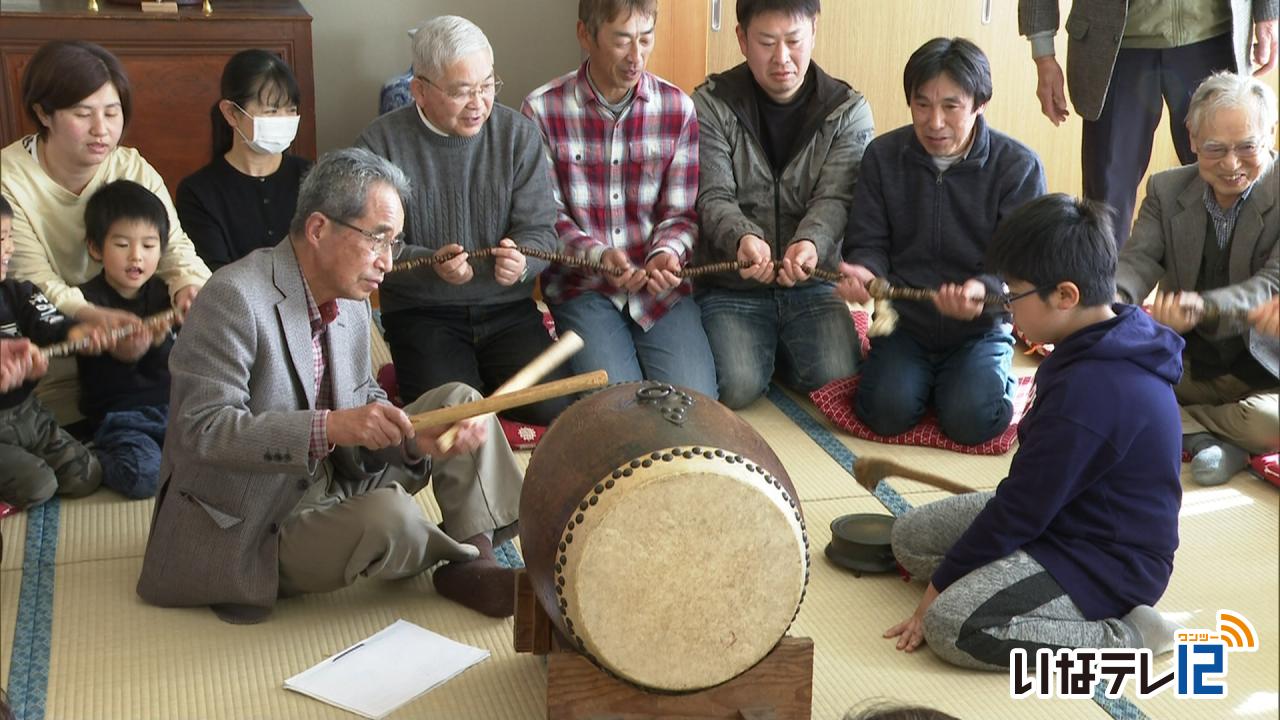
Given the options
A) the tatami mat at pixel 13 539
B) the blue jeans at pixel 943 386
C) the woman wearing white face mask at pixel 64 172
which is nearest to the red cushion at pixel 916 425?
the blue jeans at pixel 943 386

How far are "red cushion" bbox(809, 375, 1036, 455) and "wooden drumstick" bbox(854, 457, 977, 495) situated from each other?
24.5 inches

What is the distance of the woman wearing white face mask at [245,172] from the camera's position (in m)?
3.70

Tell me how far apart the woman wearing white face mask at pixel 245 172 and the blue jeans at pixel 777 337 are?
126cm

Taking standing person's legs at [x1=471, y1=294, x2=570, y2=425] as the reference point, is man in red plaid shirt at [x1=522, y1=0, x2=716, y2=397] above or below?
above

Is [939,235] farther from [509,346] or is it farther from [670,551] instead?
[670,551]

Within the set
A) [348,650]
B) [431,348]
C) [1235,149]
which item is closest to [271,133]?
[431,348]

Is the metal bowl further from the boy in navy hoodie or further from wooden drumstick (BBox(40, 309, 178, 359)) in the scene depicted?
wooden drumstick (BBox(40, 309, 178, 359))

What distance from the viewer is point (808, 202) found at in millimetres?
3918

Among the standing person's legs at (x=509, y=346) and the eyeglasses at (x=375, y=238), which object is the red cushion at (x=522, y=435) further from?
the eyeglasses at (x=375, y=238)

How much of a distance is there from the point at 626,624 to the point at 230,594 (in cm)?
92

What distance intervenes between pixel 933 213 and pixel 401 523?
1767 mm

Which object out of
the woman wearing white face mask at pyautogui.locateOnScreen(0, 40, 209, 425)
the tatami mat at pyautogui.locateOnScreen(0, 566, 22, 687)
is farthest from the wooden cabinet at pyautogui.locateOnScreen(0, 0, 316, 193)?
the tatami mat at pyautogui.locateOnScreen(0, 566, 22, 687)

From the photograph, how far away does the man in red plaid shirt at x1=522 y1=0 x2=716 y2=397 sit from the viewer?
12.2ft

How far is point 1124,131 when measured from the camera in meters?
3.84
